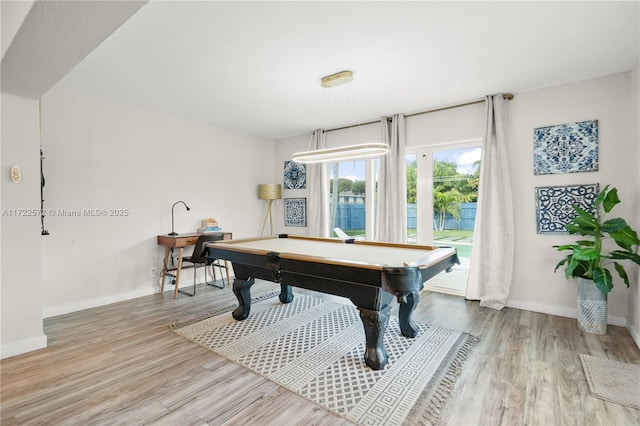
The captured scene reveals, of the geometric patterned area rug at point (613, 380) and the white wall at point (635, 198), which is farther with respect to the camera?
the white wall at point (635, 198)

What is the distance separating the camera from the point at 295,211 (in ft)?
18.9

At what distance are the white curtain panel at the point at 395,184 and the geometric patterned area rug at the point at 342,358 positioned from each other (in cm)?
147

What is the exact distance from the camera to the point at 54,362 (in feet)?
7.76

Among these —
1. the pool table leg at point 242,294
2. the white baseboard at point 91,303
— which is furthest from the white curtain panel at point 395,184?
the white baseboard at point 91,303

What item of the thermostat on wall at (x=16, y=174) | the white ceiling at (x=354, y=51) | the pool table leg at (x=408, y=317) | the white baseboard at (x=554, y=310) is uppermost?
the white ceiling at (x=354, y=51)

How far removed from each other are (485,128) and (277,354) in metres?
3.52

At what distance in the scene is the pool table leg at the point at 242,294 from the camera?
123 inches

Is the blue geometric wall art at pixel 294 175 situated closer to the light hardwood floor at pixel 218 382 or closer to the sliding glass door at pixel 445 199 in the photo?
the sliding glass door at pixel 445 199

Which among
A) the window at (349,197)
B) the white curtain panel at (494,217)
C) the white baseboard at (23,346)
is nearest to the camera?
the white baseboard at (23,346)

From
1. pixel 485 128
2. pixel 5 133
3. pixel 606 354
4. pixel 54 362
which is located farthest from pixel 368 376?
pixel 5 133

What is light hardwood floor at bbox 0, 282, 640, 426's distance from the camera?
1739 mm

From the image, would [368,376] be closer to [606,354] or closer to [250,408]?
[250,408]

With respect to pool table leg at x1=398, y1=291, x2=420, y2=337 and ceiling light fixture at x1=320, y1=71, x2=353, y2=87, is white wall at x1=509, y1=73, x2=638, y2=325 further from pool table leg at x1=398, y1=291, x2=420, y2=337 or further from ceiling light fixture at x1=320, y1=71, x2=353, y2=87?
ceiling light fixture at x1=320, y1=71, x2=353, y2=87

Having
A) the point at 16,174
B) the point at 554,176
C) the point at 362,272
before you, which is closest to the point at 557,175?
the point at 554,176
